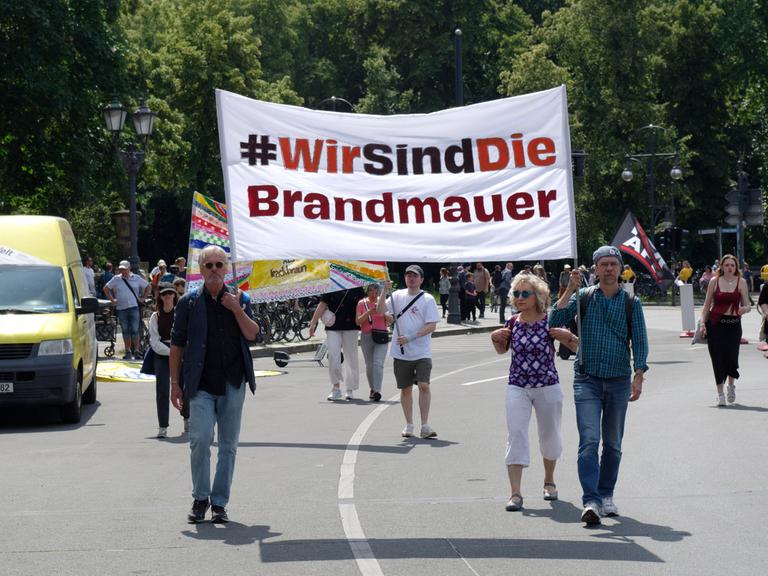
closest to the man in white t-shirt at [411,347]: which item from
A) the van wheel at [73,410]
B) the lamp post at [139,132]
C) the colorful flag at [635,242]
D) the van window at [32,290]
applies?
the van wheel at [73,410]

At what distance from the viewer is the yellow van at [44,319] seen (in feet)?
51.4

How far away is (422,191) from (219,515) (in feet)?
10.2

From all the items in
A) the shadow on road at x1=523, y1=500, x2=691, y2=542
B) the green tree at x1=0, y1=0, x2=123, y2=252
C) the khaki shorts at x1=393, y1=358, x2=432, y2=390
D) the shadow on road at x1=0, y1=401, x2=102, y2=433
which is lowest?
the shadow on road at x1=523, y1=500, x2=691, y2=542

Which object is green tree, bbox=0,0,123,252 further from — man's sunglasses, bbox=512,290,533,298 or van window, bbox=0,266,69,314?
man's sunglasses, bbox=512,290,533,298

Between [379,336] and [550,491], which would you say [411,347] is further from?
[550,491]

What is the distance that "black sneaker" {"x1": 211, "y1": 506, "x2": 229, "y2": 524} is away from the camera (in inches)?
365

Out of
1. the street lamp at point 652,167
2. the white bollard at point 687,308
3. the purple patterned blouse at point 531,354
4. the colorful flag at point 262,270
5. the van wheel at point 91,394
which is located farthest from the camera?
the street lamp at point 652,167

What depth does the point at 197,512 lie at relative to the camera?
9.27 metres

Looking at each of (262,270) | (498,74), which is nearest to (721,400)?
(262,270)

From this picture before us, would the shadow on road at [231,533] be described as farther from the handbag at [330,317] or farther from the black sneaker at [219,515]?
the handbag at [330,317]

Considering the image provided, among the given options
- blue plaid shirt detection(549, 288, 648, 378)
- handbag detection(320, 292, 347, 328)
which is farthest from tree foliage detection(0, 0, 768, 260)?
blue plaid shirt detection(549, 288, 648, 378)

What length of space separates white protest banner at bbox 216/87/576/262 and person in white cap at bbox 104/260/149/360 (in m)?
15.3

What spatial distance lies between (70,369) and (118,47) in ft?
82.1

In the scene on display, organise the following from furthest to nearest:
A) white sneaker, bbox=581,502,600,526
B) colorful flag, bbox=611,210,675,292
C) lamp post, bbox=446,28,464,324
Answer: lamp post, bbox=446,28,464,324, colorful flag, bbox=611,210,675,292, white sneaker, bbox=581,502,600,526
